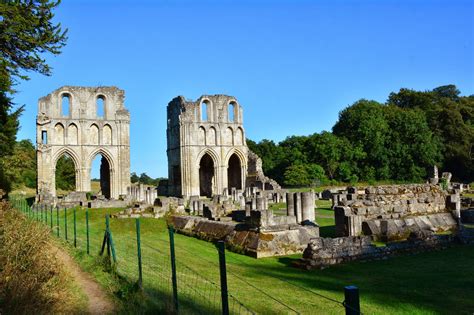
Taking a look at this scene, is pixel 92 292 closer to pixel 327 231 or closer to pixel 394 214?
pixel 327 231

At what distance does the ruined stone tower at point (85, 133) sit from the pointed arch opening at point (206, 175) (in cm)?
997

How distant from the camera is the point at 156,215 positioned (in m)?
19.5

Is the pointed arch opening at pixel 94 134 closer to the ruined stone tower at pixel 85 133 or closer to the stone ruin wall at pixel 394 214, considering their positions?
the ruined stone tower at pixel 85 133

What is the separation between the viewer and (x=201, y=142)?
41500mm

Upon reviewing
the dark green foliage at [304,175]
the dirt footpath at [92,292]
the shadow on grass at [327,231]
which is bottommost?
the shadow on grass at [327,231]

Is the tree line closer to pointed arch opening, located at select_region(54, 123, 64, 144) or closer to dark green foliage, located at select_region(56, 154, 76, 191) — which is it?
pointed arch opening, located at select_region(54, 123, 64, 144)

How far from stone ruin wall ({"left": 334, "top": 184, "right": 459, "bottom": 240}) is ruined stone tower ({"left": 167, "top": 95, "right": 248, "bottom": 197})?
23044 millimetres

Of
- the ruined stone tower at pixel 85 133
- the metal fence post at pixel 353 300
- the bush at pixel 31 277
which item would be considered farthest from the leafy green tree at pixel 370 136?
the metal fence post at pixel 353 300

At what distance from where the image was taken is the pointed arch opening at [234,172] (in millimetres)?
44528

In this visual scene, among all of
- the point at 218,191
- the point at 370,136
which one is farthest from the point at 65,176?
the point at 370,136

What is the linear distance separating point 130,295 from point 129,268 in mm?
1818

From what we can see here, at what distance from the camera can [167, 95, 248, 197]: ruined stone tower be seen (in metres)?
40.4

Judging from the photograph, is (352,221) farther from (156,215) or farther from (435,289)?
(156,215)

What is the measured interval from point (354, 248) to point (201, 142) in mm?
31844
